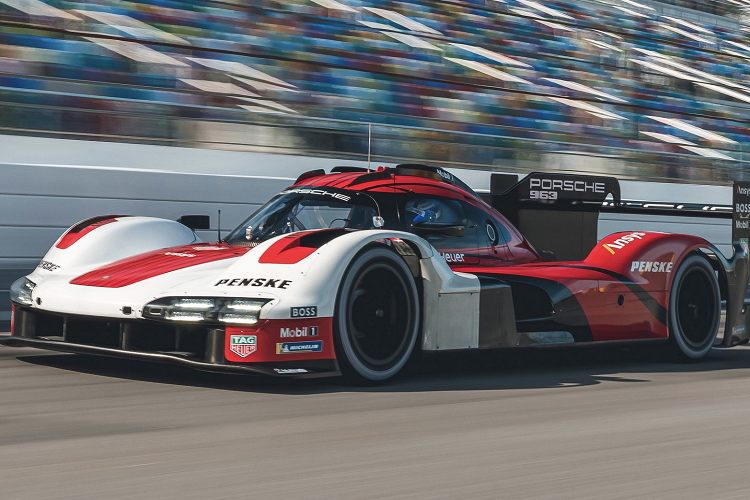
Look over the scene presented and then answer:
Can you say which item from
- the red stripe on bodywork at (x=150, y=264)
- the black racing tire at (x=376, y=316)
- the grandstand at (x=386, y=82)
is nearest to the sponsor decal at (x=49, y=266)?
the red stripe on bodywork at (x=150, y=264)

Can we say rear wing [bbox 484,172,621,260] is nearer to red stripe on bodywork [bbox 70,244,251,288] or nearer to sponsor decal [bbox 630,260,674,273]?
sponsor decal [bbox 630,260,674,273]

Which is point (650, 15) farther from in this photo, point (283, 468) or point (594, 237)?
point (283, 468)

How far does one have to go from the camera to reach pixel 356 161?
11.2m

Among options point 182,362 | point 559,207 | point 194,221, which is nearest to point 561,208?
point 559,207

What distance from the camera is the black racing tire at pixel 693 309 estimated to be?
20.2 ft

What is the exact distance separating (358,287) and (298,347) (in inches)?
18.9

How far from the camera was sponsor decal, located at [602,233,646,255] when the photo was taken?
237 inches

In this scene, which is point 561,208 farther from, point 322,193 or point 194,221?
point 194,221

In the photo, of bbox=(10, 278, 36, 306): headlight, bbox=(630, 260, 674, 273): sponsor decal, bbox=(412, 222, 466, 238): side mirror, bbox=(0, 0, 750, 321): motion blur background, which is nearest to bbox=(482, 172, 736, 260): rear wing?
bbox=(630, 260, 674, 273): sponsor decal

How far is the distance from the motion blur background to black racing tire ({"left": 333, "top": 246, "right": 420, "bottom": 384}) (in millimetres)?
3995

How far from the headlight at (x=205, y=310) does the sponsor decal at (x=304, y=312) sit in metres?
0.13

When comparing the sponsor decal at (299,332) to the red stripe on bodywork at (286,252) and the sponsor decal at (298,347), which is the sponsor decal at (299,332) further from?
the red stripe on bodywork at (286,252)

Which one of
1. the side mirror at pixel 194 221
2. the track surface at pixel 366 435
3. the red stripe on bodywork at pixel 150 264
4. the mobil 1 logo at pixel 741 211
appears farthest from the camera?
the mobil 1 logo at pixel 741 211

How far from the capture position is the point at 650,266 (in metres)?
6.04
